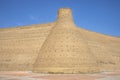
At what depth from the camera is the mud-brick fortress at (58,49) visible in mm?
21938

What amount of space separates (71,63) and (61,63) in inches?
40.2

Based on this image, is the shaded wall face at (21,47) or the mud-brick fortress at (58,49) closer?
the mud-brick fortress at (58,49)

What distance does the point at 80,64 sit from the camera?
21.8m

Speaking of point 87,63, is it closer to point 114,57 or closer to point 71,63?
point 71,63

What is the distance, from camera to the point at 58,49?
2236cm

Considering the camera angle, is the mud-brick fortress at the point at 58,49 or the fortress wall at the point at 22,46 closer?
the mud-brick fortress at the point at 58,49

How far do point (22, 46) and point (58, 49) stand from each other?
777 centimetres

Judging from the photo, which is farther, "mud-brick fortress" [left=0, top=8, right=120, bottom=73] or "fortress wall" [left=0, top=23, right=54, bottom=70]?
"fortress wall" [left=0, top=23, right=54, bottom=70]

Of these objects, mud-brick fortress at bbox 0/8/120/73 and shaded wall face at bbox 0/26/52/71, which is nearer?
mud-brick fortress at bbox 0/8/120/73

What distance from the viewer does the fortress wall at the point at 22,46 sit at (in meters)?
26.7

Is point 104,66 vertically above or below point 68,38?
below

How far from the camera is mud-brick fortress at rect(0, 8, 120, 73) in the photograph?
21938mm

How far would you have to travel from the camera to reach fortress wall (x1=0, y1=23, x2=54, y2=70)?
87.5ft

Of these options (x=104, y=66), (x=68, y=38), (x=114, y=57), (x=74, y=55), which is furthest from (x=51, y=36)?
(x=114, y=57)
